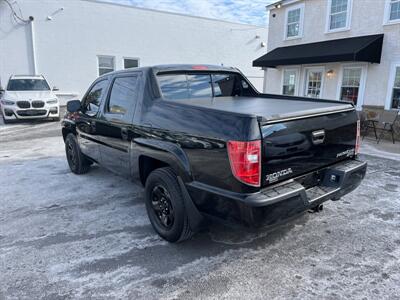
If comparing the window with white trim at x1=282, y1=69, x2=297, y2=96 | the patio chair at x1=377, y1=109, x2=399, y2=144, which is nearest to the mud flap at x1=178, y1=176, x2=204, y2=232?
the patio chair at x1=377, y1=109, x2=399, y2=144

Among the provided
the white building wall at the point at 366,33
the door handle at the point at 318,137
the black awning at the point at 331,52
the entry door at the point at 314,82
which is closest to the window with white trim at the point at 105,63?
the black awning at the point at 331,52

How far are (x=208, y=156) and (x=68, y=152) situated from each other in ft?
13.7

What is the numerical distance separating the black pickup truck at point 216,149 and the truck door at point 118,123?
1cm

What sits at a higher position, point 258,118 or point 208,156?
point 258,118

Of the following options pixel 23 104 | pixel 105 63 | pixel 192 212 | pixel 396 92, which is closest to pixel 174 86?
pixel 192 212

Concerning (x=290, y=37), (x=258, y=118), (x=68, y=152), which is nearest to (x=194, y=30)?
(x=290, y=37)

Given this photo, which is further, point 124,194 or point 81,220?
point 124,194

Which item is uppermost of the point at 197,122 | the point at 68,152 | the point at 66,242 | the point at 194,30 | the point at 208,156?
the point at 194,30

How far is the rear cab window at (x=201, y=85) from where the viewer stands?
141 inches

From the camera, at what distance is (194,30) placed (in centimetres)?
2014

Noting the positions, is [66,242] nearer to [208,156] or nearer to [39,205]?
[39,205]

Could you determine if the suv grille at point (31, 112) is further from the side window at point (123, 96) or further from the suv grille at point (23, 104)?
the side window at point (123, 96)

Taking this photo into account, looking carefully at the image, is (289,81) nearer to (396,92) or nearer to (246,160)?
(396,92)

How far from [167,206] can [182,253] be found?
0.50m
